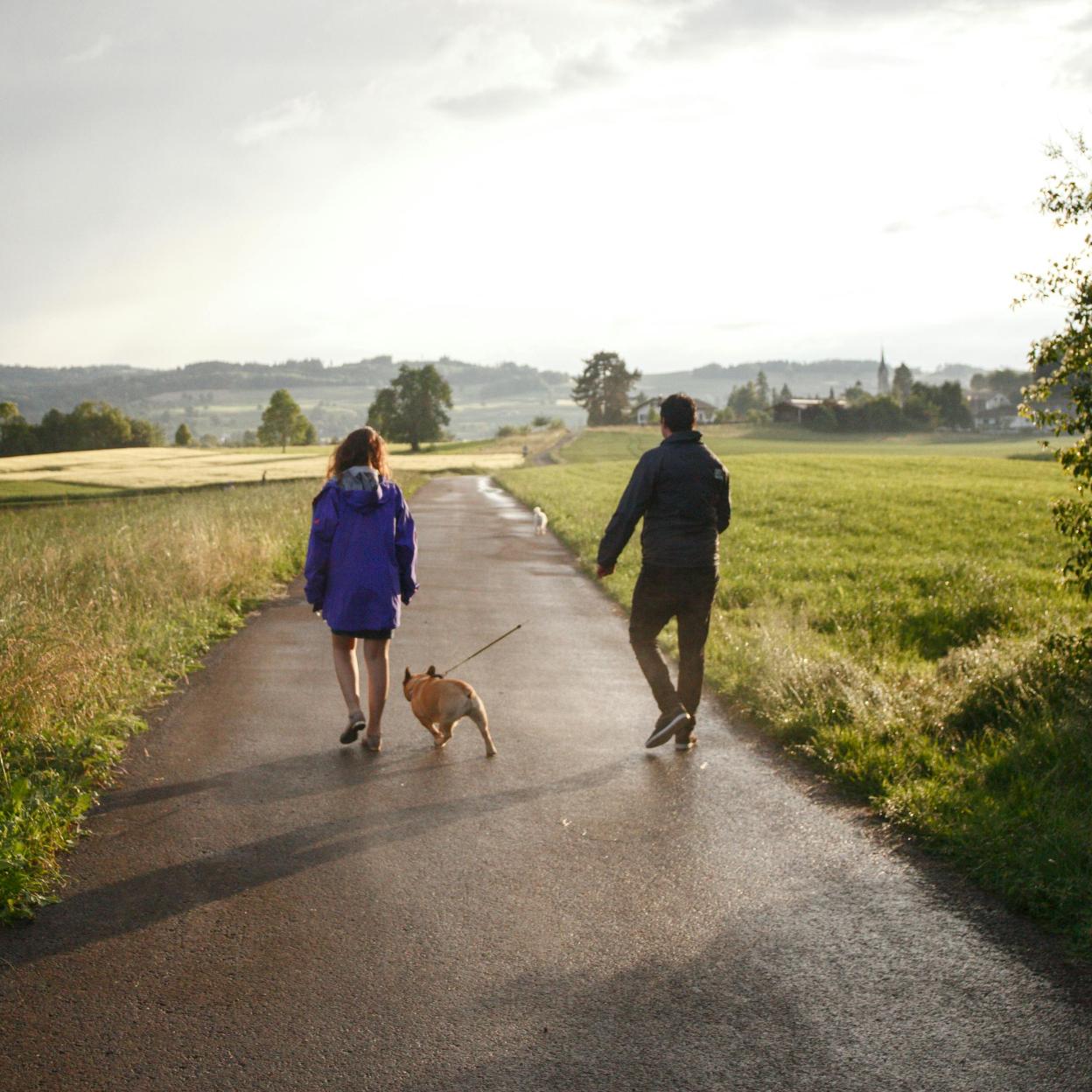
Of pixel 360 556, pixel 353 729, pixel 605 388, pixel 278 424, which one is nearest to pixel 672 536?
pixel 360 556

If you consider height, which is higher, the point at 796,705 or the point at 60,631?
the point at 60,631

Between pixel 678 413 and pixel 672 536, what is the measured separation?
823mm

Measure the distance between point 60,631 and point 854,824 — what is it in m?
6.22

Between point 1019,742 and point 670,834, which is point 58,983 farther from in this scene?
point 1019,742

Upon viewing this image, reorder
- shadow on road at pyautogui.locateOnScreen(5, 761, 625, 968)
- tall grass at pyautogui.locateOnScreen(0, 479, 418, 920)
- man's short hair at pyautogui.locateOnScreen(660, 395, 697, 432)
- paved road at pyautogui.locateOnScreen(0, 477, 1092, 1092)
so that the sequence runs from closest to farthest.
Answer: paved road at pyautogui.locateOnScreen(0, 477, 1092, 1092) → shadow on road at pyautogui.locateOnScreen(5, 761, 625, 968) → tall grass at pyautogui.locateOnScreen(0, 479, 418, 920) → man's short hair at pyautogui.locateOnScreen(660, 395, 697, 432)

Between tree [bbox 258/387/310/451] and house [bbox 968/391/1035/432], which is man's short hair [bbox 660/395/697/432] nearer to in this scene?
tree [bbox 258/387/310/451]

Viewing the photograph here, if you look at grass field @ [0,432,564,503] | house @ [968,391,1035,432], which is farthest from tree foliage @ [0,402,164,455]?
house @ [968,391,1035,432]

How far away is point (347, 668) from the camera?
697 centimetres

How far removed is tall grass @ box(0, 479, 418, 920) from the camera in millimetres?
5230

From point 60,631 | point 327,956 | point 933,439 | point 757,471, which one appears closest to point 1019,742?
point 327,956

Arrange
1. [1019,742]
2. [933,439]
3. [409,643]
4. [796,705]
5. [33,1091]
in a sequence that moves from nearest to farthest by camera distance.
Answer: [33,1091]
[1019,742]
[796,705]
[409,643]
[933,439]

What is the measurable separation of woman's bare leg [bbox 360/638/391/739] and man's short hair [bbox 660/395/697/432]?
244 centimetres

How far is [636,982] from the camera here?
12.1 feet

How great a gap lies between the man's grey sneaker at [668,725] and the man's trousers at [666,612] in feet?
0.16
